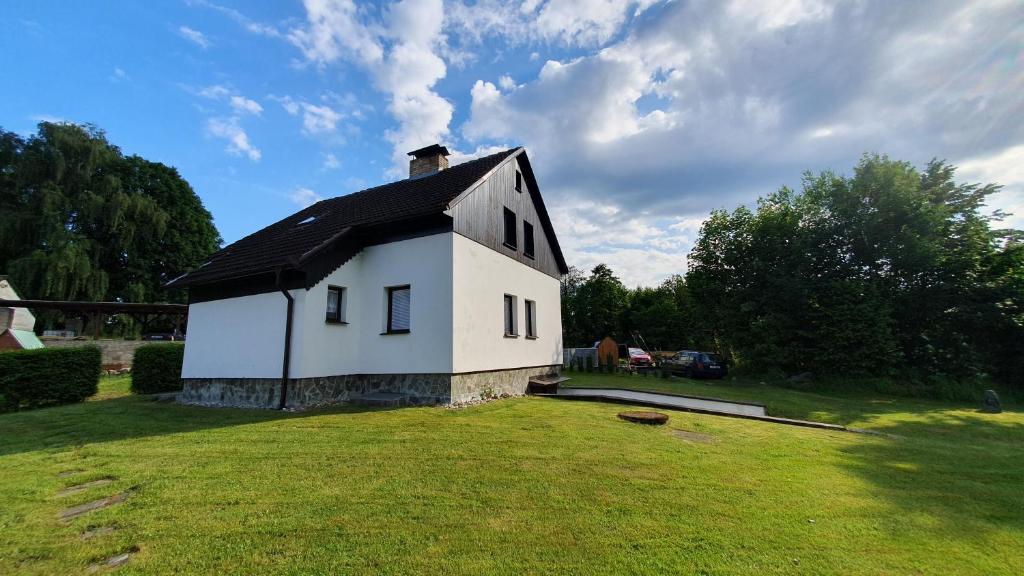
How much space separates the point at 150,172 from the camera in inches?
1199

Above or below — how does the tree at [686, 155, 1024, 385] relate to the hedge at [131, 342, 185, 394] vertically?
above

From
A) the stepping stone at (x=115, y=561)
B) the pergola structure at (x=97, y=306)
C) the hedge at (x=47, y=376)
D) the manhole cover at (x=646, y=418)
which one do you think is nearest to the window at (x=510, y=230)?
the manhole cover at (x=646, y=418)

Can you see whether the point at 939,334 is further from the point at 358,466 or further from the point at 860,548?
the point at 358,466

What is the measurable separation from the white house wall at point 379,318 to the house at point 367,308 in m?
0.03

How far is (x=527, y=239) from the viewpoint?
14531mm

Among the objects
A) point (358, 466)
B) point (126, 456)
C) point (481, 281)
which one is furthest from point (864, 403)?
point (126, 456)

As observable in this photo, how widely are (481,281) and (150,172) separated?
34.0 m

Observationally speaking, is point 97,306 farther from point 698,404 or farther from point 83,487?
point 698,404

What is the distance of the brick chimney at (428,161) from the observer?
14727 millimetres

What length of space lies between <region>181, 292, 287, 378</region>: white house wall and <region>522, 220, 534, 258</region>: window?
7641 millimetres

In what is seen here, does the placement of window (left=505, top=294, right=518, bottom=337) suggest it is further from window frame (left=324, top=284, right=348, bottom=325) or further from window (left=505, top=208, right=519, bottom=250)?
window frame (left=324, top=284, right=348, bottom=325)

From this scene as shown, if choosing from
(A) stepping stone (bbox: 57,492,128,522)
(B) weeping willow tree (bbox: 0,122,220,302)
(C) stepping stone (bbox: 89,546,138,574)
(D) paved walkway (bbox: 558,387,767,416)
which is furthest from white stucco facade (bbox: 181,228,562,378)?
(B) weeping willow tree (bbox: 0,122,220,302)

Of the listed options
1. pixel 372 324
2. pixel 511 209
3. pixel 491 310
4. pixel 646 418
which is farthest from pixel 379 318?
pixel 646 418

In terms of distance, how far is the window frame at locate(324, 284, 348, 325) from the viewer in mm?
9633
